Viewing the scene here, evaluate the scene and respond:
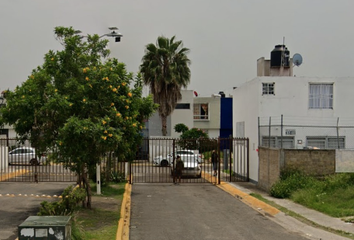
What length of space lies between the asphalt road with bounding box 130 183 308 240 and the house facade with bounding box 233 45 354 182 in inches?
165

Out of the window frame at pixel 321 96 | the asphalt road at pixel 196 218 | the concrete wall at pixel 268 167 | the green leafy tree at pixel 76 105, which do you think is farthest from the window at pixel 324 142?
the green leafy tree at pixel 76 105

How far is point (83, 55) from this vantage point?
13195 mm

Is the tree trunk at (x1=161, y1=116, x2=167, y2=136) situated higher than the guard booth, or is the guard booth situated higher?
the tree trunk at (x1=161, y1=116, x2=167, y2=136)

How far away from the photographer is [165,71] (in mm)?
39312

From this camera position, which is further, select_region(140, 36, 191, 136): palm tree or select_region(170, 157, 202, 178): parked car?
select_region(140, 36, 191, 136): palm tree

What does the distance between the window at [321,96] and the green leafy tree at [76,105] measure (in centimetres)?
1174

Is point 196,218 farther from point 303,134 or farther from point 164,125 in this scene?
point 164,125

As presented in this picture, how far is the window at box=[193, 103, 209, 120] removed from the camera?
4853 cm

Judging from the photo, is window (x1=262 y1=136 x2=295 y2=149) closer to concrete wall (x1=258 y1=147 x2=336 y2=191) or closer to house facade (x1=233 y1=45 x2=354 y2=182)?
house facade (x1=233 y1=45 x2=354 y2=182)

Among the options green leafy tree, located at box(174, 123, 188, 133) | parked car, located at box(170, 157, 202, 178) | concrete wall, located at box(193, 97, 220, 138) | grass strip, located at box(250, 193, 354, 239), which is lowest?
grass strip, located at box(250, 193, 354, 239)

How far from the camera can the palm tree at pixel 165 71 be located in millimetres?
38812

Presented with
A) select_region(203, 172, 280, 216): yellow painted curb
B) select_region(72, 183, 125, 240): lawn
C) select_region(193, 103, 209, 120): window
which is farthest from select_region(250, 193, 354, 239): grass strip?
select_region(193, 103, 209, 120): window

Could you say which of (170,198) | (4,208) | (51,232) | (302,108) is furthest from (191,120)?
(51,232)

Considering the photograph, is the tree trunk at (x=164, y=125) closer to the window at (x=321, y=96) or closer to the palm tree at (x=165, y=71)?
the palm tree at (x=165, y=71)
